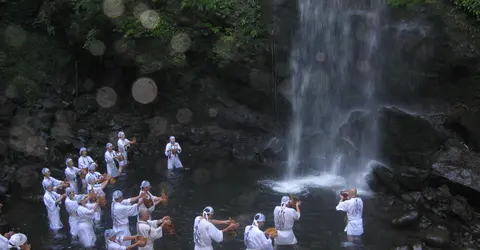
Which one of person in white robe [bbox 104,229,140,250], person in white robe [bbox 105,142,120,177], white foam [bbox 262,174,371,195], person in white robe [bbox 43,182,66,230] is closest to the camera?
person in white robe [bbox 104,229,140,250]

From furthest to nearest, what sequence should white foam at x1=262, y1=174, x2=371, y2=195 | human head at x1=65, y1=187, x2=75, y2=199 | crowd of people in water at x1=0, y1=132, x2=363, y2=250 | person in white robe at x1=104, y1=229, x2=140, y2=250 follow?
white foam at x1=262, y1=174, x2=371, y2=195
human head at x1=65, y1=187, x2=75, y2=199
crowd of people in water at x1=0, y1=132, x2=363, y2=250
person in white robe at x1=104, y1=229, x2=140, y2=250

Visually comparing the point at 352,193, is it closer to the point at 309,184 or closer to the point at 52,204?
the point at 309,184

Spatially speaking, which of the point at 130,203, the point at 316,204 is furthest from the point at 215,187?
the point at 130,203

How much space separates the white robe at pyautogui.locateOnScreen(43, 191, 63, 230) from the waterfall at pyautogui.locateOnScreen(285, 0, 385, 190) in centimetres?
945

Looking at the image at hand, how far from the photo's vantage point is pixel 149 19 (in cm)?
2297

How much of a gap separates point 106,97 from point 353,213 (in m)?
16.7

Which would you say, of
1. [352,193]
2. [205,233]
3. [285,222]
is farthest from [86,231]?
[352,193]

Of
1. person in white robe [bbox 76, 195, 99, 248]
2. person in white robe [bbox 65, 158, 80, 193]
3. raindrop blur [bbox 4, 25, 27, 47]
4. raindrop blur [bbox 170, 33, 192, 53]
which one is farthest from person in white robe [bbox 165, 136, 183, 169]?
raindrop blur [bbox 4, 25, 27, 47]

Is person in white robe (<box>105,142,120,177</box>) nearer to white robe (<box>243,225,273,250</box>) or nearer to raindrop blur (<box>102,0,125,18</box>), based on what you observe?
raindrop blur (<box>102,0,125,18</box>)

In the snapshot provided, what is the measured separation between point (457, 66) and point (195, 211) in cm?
1150

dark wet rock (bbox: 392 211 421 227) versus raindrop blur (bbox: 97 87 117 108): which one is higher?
raindrop blur (bbox: 97 87 117 108)

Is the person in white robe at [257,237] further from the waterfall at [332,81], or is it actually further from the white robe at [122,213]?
the waterfall at [332,81]

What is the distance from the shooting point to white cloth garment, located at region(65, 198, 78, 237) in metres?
13.4

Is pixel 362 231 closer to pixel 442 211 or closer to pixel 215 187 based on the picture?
pixel 442 211
